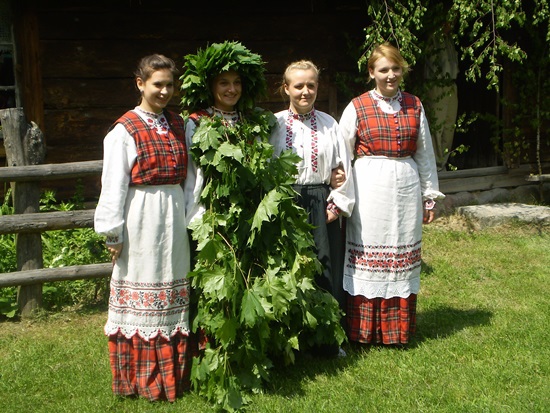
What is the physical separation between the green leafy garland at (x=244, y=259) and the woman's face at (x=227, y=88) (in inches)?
4.3

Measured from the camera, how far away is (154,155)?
11.6 ft

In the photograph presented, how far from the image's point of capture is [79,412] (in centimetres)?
364

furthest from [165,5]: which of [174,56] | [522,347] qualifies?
[522,347]

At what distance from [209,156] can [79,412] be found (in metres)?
1.46

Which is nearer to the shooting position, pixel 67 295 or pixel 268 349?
pixel 268 349

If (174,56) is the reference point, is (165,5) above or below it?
above

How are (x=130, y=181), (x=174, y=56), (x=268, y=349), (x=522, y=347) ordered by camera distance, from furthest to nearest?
(x=174, y=56) < (x=522, y=347) < (x=268, y=349) < (x=130, y=181)

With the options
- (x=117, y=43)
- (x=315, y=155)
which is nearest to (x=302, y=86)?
(x=315, y=155)

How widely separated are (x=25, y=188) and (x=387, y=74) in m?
2.68

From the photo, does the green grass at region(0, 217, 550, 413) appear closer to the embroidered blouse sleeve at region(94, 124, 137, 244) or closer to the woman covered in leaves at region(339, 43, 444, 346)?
the woman covered in leaves at region(339, 43, 444, 346)

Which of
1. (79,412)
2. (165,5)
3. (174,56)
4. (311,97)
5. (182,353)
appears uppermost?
(165,5)

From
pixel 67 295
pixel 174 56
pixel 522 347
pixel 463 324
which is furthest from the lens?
pixel 174 56

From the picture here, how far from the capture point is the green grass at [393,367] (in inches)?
145

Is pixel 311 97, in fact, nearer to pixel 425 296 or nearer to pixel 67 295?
pixel 425 296
